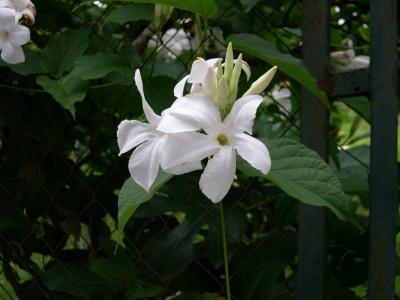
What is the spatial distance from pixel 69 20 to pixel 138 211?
525 mm

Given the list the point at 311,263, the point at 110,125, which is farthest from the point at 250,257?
the point at 110,125

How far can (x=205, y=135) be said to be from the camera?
2.65 ft

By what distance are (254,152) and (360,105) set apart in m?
0.68

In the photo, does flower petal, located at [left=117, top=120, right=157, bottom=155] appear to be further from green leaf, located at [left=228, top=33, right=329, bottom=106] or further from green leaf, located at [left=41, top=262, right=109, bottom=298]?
green leaf, located at [left=41, top=262, right=109, bottom=298]

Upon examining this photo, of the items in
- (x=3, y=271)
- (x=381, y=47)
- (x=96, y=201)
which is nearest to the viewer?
(x=381, y=47)

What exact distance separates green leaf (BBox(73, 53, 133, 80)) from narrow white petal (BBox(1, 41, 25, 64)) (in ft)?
0.44

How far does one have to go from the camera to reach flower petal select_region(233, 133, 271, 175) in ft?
2.53

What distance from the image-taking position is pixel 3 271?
1.78m

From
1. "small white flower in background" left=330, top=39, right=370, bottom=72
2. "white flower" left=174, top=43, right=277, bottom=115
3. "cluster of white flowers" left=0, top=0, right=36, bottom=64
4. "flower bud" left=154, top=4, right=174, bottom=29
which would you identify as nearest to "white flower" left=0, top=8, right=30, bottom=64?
"cluster of white flowers" left=0, top=0, right=36, bottom=64

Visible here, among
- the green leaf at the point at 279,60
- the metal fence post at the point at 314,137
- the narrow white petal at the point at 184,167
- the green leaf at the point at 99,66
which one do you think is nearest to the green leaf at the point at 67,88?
the green leaf at the point at 99,66

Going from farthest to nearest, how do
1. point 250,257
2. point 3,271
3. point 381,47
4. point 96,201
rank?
1. point 3,271
2. point 96,201
3. point 250,257
4. point 381,47

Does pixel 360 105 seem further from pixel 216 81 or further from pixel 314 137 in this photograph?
pixel 216 81

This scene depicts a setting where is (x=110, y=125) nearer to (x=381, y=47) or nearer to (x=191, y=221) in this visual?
(x=191, y=221)

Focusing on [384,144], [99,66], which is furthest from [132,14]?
[384,144]
